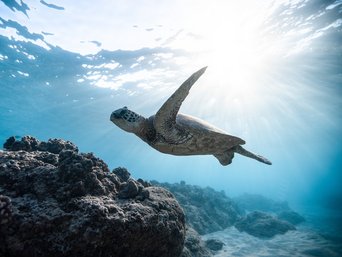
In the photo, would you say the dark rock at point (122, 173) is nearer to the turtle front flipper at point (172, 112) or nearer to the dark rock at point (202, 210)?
the turtle front flipper at point (172, 112)

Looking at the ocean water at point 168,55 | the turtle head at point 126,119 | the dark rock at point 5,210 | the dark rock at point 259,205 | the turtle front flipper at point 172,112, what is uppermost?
the ocean water at point 168,55

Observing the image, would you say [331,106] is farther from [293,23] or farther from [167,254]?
[167,254]

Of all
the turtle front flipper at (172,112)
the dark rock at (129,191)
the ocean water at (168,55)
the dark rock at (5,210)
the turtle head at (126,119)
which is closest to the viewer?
the dark rock at (5,210)

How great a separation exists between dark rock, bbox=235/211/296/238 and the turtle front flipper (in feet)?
40.8

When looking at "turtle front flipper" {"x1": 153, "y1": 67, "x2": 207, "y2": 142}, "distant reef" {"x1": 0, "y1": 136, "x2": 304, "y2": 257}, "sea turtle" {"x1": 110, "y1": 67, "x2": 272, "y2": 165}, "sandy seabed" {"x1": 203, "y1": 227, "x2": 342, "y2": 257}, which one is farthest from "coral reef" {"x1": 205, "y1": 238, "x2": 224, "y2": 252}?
"turtle front flipper" {"x1": 153, "y1": 67, "x2": 207, "y2": 142}

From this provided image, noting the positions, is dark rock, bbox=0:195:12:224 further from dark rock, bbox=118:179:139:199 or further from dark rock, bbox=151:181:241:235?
dark rock, bbox=151:181:241:235

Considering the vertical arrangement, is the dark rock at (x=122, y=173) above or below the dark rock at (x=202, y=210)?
above

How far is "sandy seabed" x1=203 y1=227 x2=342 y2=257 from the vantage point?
33.5 ft

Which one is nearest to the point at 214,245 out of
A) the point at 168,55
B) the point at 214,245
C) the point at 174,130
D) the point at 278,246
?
the point at 214,245

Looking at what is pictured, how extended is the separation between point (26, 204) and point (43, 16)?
564 inches

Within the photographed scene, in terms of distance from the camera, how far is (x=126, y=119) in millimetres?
4820

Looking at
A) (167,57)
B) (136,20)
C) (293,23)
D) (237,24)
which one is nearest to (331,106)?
(293,23)

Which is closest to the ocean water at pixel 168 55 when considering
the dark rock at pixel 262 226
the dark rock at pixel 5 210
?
the dark rock at pixel 262 226

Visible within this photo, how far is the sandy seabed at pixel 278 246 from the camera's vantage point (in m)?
10.2
